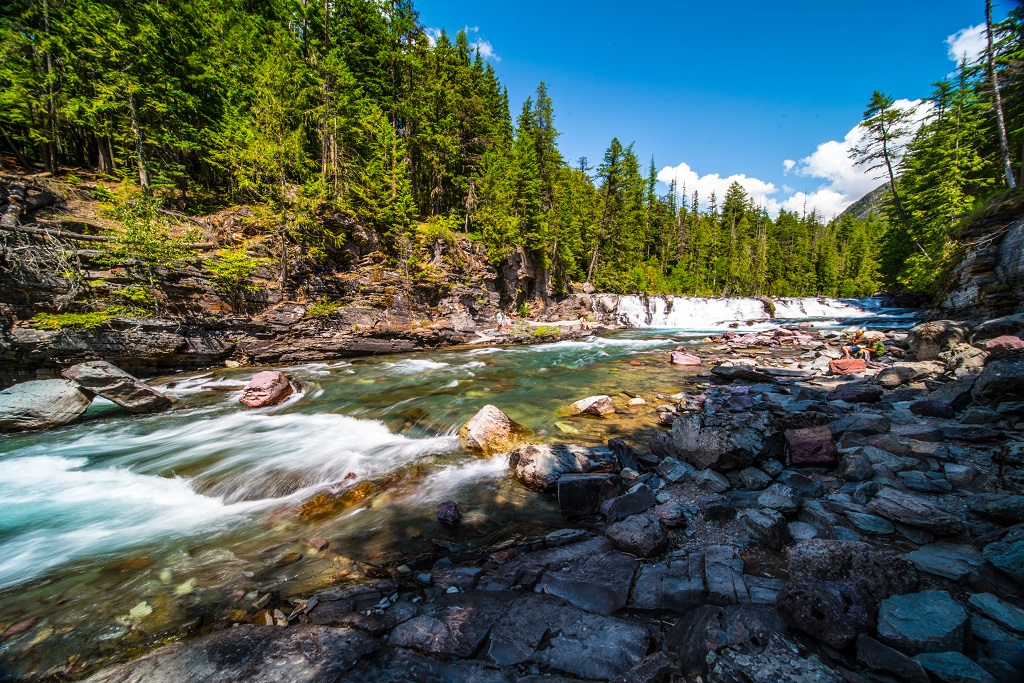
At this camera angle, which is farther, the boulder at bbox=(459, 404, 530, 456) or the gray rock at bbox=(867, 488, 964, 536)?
the boulder at bbox=(459, 404, 530, 456)

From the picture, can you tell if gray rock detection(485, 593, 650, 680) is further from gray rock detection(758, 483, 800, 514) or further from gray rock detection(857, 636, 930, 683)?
gray rock detection(758, 483, 800, 514)

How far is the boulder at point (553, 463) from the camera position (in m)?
4.86

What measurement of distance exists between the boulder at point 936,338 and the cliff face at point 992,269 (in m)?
3.49

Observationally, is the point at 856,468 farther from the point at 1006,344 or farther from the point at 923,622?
the point at 1006,344

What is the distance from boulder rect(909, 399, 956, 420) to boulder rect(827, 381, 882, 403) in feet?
3.98

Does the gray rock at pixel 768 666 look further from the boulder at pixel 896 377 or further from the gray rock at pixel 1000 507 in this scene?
the boulder at pixel 896 377

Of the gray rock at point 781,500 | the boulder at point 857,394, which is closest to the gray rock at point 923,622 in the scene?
the gray rock at point 781,500

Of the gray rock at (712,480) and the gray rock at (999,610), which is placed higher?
the gray rock at (999,610)

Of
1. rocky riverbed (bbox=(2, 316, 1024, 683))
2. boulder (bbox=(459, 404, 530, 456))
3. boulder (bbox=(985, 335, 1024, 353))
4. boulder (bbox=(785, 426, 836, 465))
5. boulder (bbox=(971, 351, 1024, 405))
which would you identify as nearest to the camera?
rocky riverbed (bbox=(2, 316, 1024, 683))

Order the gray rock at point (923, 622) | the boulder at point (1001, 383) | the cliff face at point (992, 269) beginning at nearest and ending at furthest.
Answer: the gray rock at point (923, 622) → the boulder at point (1001, 383) → the cliff face at point (992, 269)

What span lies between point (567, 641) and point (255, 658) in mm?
2179

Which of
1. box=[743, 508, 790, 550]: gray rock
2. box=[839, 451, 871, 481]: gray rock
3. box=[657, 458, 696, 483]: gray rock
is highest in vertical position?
box=[839, 451, 871, 481]: gray rock

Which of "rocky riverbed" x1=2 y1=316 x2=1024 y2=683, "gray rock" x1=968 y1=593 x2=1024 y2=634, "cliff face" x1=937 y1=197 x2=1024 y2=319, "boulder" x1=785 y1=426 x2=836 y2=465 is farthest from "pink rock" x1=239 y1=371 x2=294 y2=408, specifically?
"cliff face" x1=937 y1=197 x2=1024 y2=319

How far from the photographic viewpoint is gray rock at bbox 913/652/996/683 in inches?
68.5
